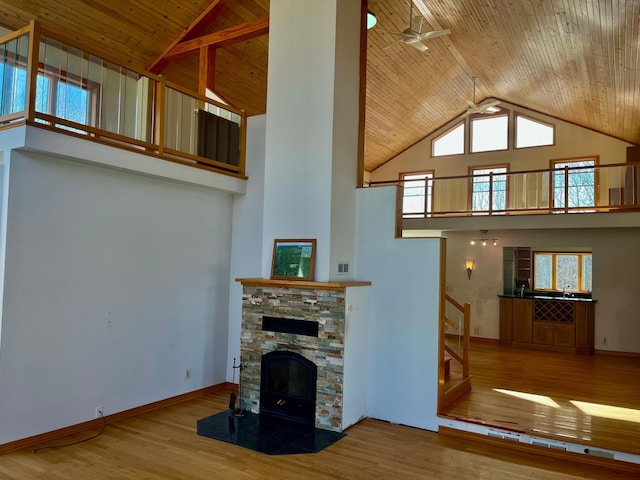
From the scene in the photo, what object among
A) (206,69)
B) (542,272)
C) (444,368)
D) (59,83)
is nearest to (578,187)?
(542,272)

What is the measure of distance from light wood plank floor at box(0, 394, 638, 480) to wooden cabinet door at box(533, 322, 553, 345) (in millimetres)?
5504

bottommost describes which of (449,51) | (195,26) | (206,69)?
(206,69)

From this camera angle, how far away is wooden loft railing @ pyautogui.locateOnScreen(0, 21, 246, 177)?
416 cm

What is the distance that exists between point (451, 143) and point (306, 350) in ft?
28.3

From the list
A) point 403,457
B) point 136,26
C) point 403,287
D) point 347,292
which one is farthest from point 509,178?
point 136,26

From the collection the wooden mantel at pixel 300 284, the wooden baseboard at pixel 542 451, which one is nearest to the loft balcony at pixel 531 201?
the wooden mantel at pixel 300 284

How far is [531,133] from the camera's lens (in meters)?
10.8

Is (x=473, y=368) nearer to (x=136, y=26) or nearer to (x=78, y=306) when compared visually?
(x=78, y=306)

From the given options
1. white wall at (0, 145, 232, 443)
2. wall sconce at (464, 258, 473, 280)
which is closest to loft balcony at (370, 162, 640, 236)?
wall sconce at (464, 258, 473, 280)

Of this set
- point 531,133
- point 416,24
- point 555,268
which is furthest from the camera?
point 531,133

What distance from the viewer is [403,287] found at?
513 cm

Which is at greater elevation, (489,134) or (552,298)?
(489,134)

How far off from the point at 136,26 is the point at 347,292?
517cm

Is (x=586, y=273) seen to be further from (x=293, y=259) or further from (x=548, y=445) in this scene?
(x=293, y=259)
